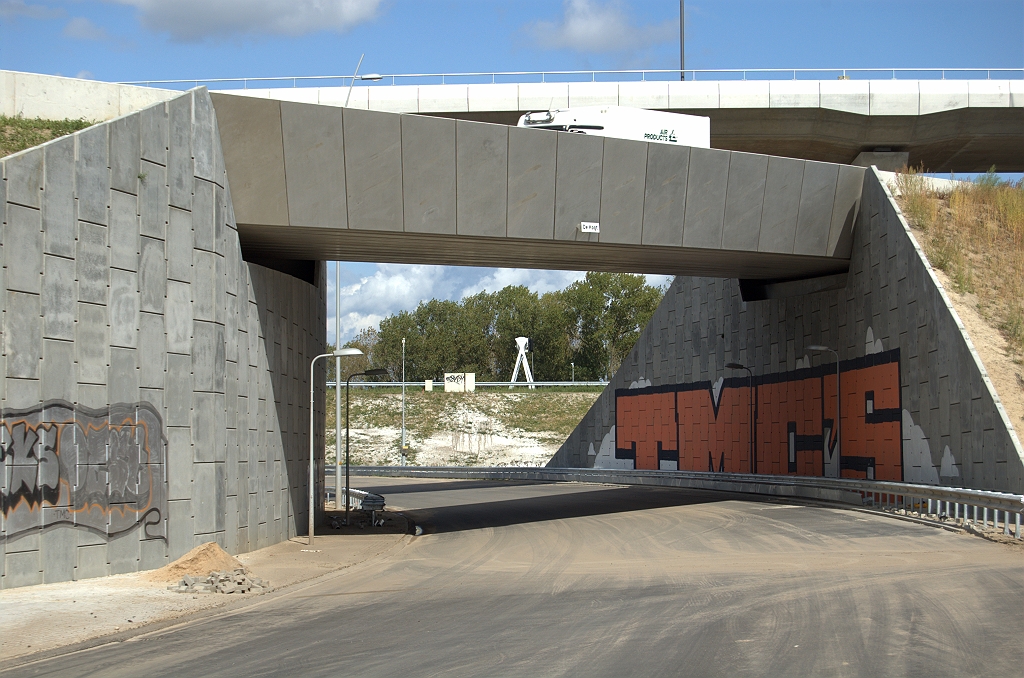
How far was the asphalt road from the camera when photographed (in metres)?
9.95

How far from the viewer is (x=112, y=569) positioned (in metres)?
16.7

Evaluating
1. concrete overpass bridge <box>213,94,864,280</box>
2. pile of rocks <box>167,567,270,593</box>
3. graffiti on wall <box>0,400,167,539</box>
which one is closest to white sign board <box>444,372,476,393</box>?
concrete overpass bridge <box>213,94,864,280</box>

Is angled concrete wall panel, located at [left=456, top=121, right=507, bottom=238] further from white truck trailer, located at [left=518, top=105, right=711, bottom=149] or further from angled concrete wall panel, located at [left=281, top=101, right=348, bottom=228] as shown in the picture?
white truck trailer, located at [left=518, top=105, right=711, bottom=149]

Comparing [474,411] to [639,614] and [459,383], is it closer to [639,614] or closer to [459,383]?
[459,383]

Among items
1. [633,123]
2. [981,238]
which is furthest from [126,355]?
[981,238]

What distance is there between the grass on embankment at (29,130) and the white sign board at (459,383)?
70.1 meters

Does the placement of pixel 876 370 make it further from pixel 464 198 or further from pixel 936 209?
pixel 464 198

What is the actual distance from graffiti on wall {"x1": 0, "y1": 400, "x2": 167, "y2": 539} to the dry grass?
71.4 ft

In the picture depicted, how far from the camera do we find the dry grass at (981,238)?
2788 centimetres

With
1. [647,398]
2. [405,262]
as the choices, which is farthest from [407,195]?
[647,398]

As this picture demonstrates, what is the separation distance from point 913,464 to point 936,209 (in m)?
8.10

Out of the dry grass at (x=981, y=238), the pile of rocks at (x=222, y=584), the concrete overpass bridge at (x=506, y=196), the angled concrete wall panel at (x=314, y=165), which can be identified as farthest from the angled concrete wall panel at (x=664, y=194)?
the pile of rocks at (x=222, y=584)

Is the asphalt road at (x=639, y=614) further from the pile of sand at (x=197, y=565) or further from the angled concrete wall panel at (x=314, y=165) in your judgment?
the angled concrete wall panel at (x=314, y=165)

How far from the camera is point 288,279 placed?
25.1 metres
